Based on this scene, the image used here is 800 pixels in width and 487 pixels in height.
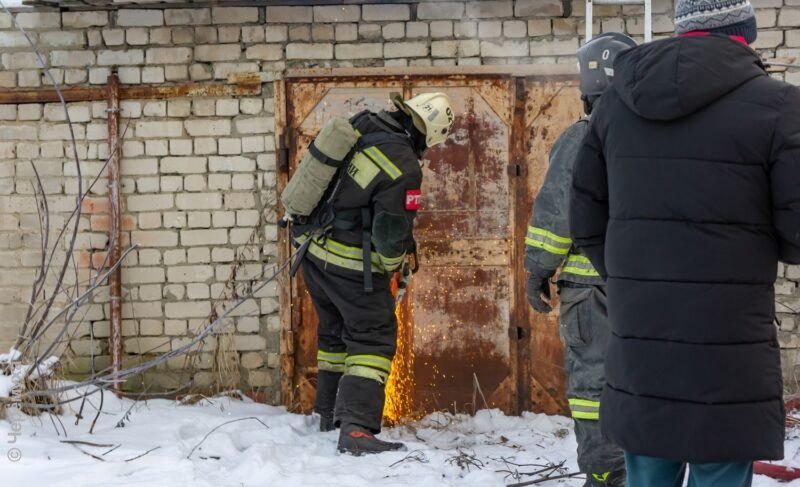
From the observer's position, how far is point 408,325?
5.87 metres

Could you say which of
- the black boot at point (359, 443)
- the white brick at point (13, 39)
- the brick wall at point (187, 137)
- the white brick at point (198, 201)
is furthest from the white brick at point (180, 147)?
the black boot at point (359, 443)

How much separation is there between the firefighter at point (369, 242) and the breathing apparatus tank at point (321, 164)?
0.04m

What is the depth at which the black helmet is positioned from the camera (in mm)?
3648

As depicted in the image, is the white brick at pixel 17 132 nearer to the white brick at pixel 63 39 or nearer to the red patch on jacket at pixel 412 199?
the white brick at pixel 63 39

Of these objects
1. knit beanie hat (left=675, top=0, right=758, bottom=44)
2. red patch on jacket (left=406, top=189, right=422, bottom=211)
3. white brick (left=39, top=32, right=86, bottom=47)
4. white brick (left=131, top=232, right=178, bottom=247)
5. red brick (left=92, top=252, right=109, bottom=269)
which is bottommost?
red brick (left=92, top=252, right=109, bottom=269)

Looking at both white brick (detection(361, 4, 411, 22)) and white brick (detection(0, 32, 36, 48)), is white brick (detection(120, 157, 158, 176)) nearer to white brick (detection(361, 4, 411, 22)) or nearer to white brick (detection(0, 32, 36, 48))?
white brick (detection(0, 32, 36, 48))

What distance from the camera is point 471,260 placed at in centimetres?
585

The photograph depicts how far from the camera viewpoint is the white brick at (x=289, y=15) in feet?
19.1

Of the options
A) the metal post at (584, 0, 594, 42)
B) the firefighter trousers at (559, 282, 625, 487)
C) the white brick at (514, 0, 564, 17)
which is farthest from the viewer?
the white brick at (514, 0, 564, 17)

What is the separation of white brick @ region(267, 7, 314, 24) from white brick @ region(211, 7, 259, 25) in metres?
0.11

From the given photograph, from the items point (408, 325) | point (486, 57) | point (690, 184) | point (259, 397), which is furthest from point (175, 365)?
point (690, 184)

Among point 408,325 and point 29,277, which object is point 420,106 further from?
point 29,277

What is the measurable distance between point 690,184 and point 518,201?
3.63m

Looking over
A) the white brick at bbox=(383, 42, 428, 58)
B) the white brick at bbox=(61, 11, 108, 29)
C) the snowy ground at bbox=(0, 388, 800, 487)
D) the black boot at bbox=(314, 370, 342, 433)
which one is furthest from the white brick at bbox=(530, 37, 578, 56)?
the white brick at bbox=(61, 11, 108, 29)
